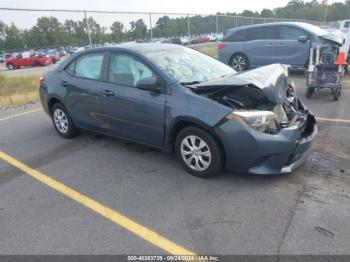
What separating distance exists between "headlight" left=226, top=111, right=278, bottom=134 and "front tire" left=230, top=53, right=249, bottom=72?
843 cm

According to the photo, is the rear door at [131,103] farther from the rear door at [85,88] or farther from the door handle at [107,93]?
the rear door at [85,88]

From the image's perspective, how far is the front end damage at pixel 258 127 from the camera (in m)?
3.79

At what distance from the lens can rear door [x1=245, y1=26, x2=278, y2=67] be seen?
11.5 m

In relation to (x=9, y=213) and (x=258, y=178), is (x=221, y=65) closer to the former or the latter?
(x=258, y=178)

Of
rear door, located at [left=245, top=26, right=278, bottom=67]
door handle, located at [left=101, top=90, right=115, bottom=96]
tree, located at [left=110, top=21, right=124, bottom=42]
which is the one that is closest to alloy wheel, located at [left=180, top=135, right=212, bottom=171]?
door handle, located at [left=101, top=90, right=115, bottom=96]

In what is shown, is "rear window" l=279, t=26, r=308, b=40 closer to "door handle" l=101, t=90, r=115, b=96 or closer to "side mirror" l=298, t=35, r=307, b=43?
"side mirror" l=298, t=35, r=307, b=43

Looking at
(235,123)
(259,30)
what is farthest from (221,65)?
(259,30)

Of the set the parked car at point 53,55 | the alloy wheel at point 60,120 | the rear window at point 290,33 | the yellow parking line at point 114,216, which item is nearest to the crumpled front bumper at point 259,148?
the yellow parking line at point 114,216

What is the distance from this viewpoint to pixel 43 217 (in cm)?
357

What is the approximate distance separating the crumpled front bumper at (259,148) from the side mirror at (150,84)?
94cm

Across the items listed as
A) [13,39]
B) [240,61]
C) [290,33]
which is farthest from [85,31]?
[290,33]

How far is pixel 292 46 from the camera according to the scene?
11.1 m

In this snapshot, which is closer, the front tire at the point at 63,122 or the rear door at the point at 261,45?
the front tire at the point at 63,122

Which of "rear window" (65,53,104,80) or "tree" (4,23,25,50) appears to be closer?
"rear window" (65,53,104,80)
